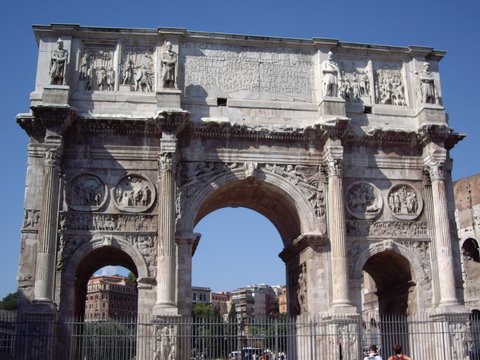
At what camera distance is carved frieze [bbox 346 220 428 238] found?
16.9m

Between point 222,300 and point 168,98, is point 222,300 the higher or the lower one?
the higher one

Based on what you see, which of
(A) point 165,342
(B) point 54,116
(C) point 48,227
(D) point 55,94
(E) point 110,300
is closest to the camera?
(A) point 165,342

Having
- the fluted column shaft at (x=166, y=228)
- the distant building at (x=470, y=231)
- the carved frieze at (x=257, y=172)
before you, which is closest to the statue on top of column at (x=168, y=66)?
the fluted column shaft at (x=166, y=228)

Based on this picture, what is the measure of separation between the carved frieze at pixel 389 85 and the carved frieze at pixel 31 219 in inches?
377

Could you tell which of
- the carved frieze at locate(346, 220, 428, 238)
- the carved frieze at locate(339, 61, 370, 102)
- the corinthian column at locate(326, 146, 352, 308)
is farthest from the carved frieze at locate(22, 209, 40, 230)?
the carved frieze at locate(339, 61, 370, 102)

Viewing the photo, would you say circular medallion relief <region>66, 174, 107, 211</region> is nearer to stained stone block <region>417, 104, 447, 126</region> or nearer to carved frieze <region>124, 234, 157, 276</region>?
carved frieze <region>124, 234, 157, 276</region>

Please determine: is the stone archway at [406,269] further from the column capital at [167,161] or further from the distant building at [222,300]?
the distant building at [222,300]

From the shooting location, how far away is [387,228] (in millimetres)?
17156

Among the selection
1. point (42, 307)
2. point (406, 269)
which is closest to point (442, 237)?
point (406, 269)

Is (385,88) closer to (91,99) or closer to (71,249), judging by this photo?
(91,99)

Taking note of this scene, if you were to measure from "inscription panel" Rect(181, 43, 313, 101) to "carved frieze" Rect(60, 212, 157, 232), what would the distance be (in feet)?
11.7

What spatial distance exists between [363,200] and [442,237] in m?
2.22

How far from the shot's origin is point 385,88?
18297mm

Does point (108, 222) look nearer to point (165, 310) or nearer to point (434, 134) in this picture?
A: point (165, 310)
